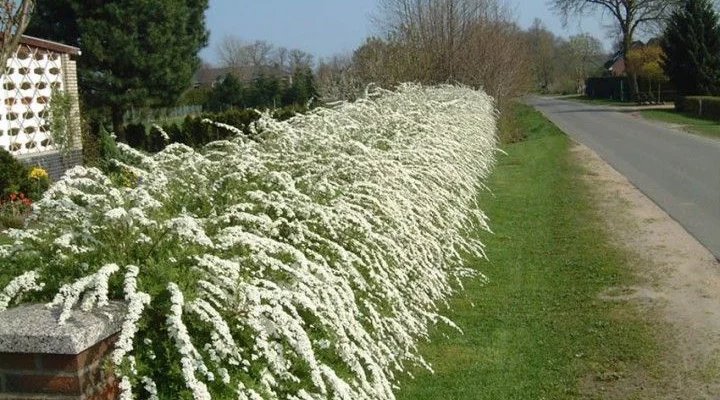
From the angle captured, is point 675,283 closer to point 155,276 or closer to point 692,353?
point 692,353

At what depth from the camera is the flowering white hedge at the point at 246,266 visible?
280 cm

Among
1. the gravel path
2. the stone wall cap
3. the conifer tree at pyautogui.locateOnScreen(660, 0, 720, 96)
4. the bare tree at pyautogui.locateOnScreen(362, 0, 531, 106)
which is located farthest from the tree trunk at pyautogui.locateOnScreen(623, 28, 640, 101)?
the stone wall cap

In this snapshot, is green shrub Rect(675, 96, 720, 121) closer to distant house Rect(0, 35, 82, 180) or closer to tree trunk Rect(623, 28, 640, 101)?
tree trunk Rect(623, 28, 640, 101)

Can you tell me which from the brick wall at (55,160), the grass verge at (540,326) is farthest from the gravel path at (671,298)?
the brick wall at (55,160)

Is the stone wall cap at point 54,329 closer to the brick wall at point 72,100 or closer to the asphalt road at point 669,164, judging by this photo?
the asphalt road at point 669,164

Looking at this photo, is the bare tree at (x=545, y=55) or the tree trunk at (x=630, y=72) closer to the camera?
the tree trunk at (x=630, y=72)

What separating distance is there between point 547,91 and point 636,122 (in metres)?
56.0

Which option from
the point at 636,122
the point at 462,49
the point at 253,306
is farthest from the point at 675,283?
the point at 636,122

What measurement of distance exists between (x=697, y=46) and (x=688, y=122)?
10283mm

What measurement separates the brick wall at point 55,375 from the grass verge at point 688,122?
1007 inches

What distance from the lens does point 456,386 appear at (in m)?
4.84

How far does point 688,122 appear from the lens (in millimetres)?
32062

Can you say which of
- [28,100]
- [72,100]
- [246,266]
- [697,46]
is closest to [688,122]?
[697,46]

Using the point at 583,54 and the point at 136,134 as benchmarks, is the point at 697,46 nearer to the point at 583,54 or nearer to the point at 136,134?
the point at 136,134
